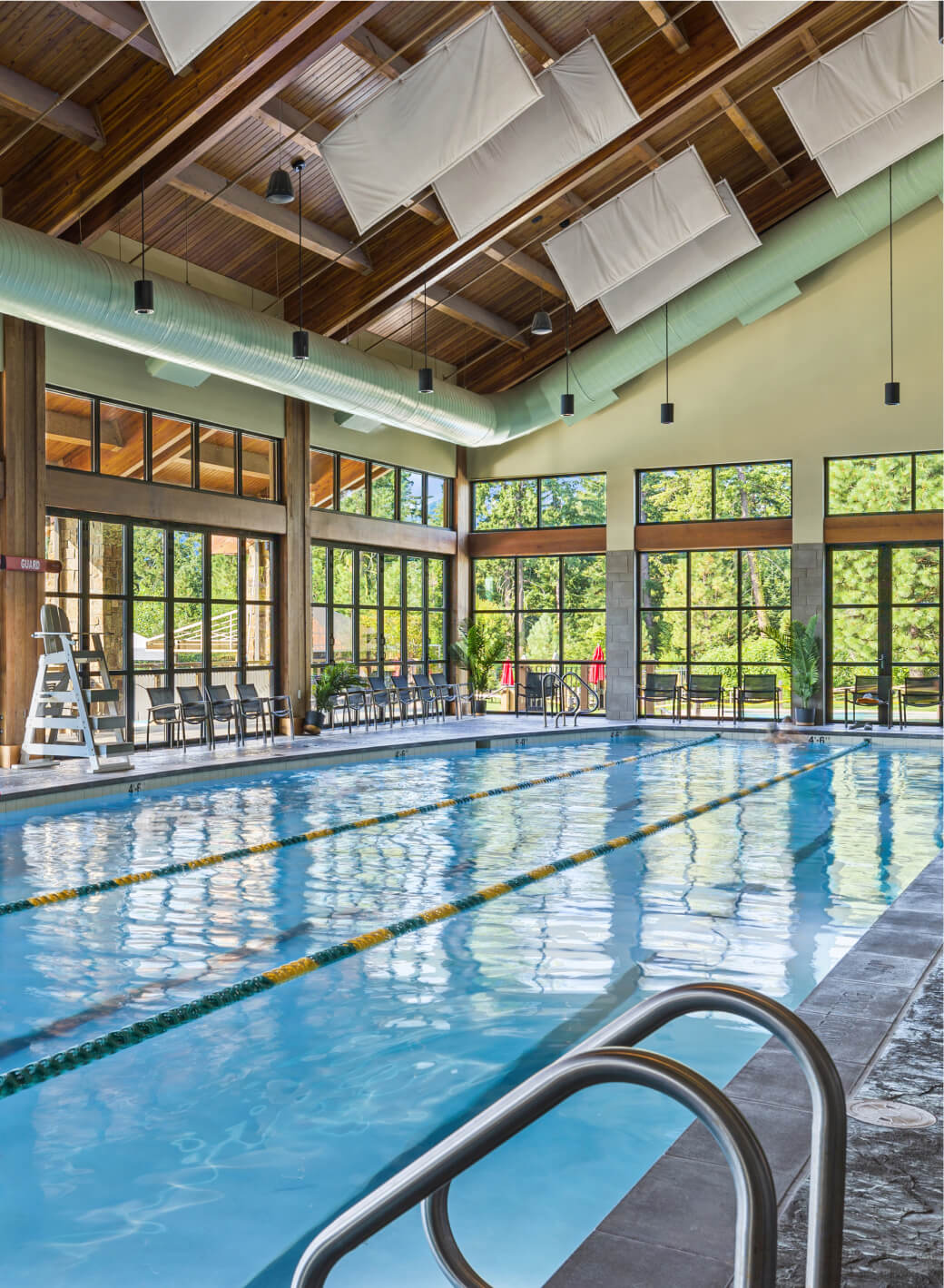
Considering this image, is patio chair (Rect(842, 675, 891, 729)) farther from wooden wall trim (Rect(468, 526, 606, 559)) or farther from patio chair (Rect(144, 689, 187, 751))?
patio chair (Rect(144, 689, 187, 751))

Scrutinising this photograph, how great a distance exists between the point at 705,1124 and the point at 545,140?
11.3 m

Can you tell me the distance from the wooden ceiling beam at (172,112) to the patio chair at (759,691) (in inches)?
420

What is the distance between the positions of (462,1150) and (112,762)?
33.0ft

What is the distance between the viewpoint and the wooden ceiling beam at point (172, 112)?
876 cm

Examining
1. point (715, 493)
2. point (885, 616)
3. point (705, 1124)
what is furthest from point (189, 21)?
point (885, 616)

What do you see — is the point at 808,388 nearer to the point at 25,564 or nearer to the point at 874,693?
the point at 874,693

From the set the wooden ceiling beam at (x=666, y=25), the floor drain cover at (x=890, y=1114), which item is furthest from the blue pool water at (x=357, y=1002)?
the wooden ceiling beam at (x=666, y=25)

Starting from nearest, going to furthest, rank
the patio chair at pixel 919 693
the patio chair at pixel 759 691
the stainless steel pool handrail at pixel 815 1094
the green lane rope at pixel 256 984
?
the stainless steel pool handrail at pixel 815 1094, the green lane rope at pixel 256 984, the patio chair at pixel 919 693, the patio chair at pixel 759 691

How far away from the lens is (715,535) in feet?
56.6

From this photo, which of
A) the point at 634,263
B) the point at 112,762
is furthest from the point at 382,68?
the point at 112,762

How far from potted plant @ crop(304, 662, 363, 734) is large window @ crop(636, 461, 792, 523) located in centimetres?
564

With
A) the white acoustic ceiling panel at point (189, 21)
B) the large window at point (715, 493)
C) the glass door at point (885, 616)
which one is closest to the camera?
A: the white acoustic ceiling panel at point (189, 21)

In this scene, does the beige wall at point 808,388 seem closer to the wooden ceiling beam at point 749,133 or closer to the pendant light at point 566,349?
the pendant light at point 566,349

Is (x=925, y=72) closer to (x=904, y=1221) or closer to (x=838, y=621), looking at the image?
(x=838, y=621)
